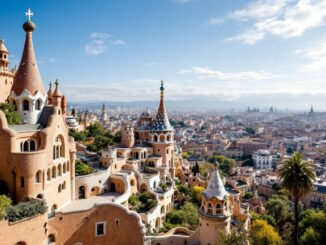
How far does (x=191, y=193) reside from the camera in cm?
4372

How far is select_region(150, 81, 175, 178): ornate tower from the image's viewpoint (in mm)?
A: 45562

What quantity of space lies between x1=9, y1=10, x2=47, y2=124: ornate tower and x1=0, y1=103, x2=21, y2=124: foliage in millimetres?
392

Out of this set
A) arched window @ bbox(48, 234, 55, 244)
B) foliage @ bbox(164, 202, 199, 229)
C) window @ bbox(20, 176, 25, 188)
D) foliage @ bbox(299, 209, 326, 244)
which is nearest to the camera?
window @ bbox(20, 176, 25, 188)

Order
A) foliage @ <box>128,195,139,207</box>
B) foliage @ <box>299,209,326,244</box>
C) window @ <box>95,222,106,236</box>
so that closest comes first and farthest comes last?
window @ <box>95,222,106,236</box>
foliage @ <box>299,209,326,244</box>
foliage @ <box>128,195,139,207</box>

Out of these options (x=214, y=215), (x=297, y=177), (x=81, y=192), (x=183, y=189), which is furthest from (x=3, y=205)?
(x=183, y=189)

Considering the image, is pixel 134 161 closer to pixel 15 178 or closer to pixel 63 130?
pixel 63 130

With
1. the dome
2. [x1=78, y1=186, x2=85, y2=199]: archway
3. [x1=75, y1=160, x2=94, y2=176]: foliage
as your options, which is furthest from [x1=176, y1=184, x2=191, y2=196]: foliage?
the dome

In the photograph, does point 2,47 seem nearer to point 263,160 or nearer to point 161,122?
point 161,122

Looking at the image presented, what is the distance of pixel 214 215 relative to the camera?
25.3m

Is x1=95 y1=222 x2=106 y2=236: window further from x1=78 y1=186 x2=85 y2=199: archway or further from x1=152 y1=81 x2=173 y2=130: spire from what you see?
x1=152 y1=81 x2=173 y2=130: spire

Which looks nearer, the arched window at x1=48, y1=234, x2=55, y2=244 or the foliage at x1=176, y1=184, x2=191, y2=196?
the arched window at x1=48, y1=234, x2=55, y2=244

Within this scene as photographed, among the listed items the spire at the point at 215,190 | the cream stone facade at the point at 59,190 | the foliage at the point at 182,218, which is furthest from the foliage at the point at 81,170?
the spire at the point at 215,190

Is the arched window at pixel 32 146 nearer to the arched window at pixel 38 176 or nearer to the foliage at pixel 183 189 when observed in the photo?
the arched window at pixel 38 176

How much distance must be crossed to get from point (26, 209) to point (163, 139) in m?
27.3
